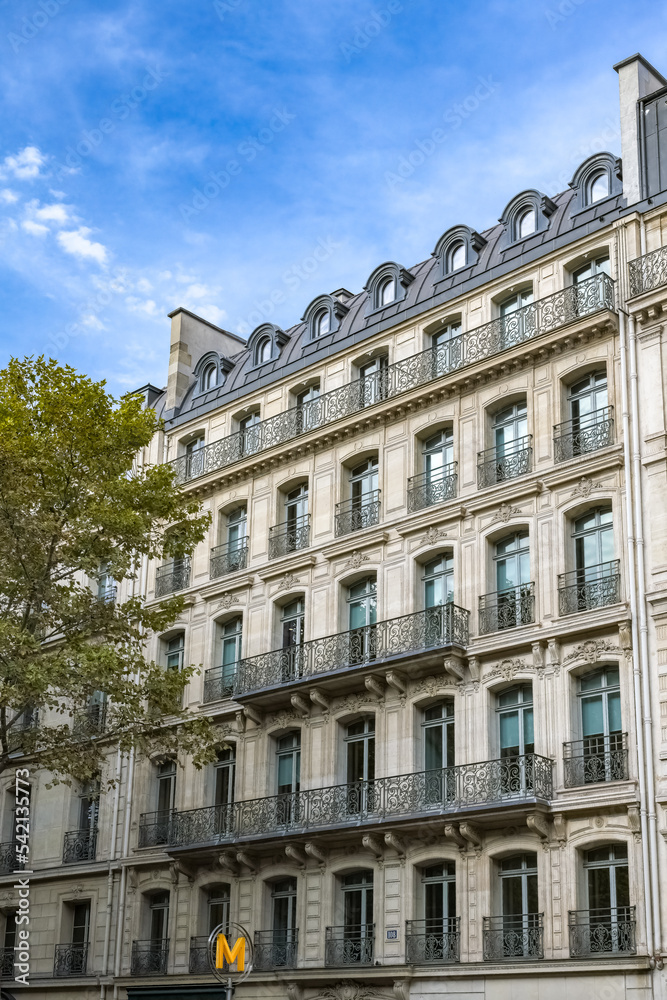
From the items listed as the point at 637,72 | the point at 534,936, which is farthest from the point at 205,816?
the point at 637,72

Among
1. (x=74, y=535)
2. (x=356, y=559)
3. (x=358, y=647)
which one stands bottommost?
(x=358, y=647)

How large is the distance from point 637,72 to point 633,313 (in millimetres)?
5957

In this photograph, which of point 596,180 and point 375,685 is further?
point 596,180

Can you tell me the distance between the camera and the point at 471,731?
24.2 meters

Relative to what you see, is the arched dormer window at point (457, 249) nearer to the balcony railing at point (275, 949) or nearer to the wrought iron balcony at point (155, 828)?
the wrought iron balcony at point (155, 828)

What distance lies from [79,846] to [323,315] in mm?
14548

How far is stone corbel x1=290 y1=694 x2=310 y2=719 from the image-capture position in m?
27.2

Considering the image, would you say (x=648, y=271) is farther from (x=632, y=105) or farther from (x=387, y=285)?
(x=387, y=285)

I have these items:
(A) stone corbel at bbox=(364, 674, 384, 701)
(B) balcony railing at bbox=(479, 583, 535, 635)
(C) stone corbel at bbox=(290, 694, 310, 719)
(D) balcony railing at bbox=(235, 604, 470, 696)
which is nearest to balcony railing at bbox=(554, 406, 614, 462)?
(B) balcony railing at bbox=(479, 583, 535, 635)

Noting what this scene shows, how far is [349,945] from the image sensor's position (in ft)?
80.5

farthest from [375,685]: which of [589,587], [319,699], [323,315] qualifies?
[323,315]

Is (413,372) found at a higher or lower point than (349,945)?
higher

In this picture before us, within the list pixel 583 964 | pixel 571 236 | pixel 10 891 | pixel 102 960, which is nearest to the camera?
pixel 583 964

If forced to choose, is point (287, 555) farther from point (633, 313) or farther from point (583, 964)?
point (583, 964)
